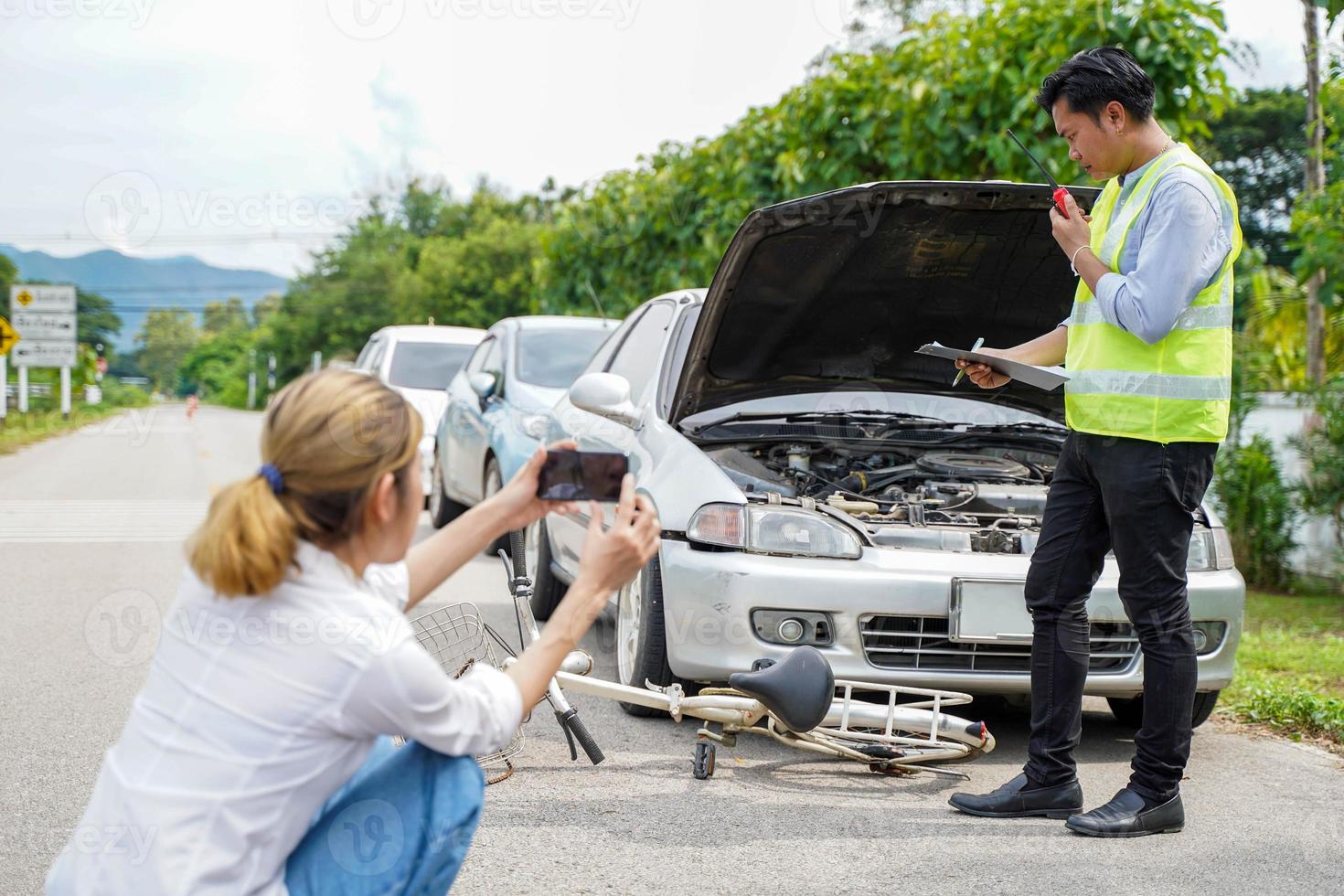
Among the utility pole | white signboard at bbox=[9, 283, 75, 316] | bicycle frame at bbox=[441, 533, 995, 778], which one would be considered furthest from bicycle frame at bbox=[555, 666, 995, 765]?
white signboard at bbox=[9, 283, 75, 316]

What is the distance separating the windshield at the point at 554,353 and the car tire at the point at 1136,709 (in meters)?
4.54

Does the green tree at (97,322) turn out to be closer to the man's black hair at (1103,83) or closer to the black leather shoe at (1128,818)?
the man's black hair at (1103,83)

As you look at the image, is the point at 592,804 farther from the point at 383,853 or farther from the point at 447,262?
the point at 447,262

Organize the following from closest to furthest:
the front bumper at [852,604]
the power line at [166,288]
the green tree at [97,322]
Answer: the front bumper at [852,604] → the power line at [166,288] → the green tree at [97,322]

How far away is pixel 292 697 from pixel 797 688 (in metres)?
2.12

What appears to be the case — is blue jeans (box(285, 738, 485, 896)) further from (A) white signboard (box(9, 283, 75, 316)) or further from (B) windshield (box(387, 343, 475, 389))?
(A) white signboard (box(9, 283, 75, 316))

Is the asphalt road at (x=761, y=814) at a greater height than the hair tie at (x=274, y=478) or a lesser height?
lesser

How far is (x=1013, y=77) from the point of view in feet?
27.9

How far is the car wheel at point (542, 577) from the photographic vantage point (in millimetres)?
6719

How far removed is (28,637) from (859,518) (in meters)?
4.13

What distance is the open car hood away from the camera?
15.6ft

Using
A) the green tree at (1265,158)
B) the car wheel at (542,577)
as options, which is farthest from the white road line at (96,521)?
the green tree at (1265,158)

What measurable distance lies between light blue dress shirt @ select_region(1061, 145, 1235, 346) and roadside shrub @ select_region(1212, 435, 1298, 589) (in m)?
6.09

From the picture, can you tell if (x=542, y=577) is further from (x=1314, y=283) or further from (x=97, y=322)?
(x=97, y=322)
